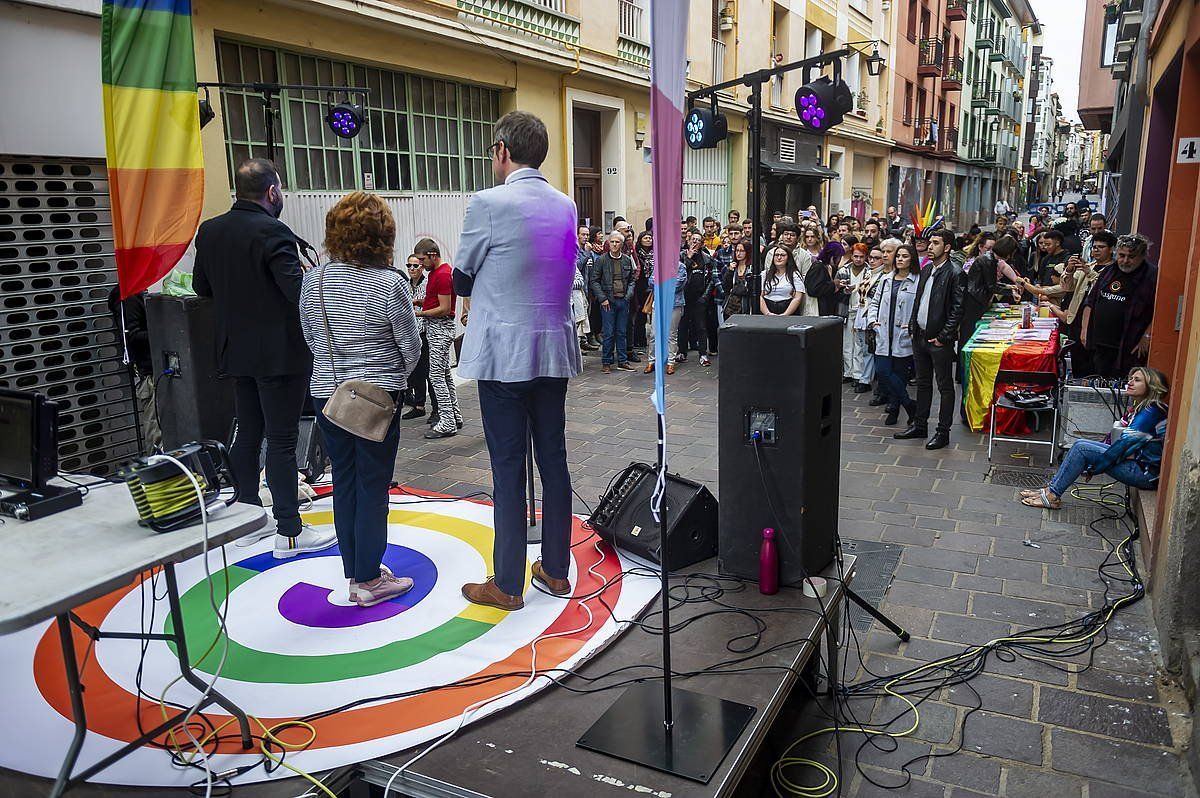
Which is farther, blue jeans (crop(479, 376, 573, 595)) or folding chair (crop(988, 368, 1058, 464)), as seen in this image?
folding chair (crop(988, 368, 1058, 464))

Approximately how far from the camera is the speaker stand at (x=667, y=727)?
262 cm

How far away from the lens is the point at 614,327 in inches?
425

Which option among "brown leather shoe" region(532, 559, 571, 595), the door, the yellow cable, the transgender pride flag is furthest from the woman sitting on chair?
the door

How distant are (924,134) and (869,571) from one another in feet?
103

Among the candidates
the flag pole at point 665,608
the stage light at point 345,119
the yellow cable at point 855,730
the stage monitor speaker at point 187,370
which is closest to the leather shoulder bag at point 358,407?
the flag pole at point 665,608

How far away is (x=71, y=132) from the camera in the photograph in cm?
635

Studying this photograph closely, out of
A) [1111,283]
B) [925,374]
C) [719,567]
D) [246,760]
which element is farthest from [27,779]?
[1111,283]

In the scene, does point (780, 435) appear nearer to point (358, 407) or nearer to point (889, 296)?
point (358, 407)

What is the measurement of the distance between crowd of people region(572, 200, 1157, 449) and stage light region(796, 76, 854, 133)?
4.33 feet

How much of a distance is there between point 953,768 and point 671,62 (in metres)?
2.67

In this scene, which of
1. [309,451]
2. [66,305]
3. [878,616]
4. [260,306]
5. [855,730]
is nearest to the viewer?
[855,730]

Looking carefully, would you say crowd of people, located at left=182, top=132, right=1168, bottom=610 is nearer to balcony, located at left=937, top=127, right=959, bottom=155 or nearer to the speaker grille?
the speaker grille

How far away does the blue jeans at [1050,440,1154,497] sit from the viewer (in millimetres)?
5113

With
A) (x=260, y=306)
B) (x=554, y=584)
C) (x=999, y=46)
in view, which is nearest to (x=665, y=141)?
(x=554, y=584)
